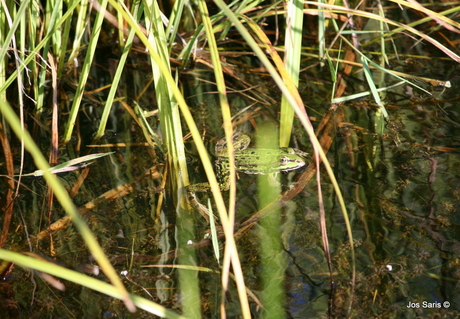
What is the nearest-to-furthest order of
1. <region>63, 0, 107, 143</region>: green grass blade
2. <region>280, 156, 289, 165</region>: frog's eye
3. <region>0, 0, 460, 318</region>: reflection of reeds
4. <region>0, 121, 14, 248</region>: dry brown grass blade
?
<region>0, 0, 460, 318</region>: reflection of reeds → <region>0, 121, 14, 248</region>: dry brown grass blade → <region>63, 0, 107, 143</region>: green grass blade → <region>280, 156, 289, 165</region>: frog's eye

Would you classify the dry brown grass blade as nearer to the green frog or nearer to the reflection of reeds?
the reflection of reeds

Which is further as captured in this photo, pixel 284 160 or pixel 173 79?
pixel 284 160

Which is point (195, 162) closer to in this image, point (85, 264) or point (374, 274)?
point (85, 264)

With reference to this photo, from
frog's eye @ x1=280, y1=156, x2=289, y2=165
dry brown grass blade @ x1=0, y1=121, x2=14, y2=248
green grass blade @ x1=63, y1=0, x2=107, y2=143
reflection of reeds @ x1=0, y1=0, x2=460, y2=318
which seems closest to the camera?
reflection of reeds @ x1=0, y1=0, x2=460, y2=318

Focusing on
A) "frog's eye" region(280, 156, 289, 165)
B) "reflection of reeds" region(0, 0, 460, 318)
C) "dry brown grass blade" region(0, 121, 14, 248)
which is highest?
"reflection of reeds" region(0, 0, 460, 318)

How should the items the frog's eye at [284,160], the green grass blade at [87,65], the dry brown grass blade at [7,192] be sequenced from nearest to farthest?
the dry brown grass blade at [7,192]
the green grass blade at [87,65]
the frog's eye at [284,160]

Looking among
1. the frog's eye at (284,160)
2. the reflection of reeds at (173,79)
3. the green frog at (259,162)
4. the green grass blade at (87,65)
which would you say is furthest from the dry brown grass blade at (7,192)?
the frog's eye at (284,160)

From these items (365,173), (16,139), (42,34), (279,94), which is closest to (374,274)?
(365,173)

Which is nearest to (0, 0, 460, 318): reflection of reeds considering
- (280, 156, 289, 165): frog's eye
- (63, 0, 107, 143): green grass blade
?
(63, 0, 107, 143): green grass blade

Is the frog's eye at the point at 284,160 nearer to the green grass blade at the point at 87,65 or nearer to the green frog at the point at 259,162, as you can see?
the green frog at the point at 259,162

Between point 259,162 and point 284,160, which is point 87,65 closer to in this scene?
point 259,162

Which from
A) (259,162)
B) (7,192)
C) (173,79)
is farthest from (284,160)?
(7,192)

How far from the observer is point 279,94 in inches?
145

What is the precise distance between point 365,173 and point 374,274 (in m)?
0.81
